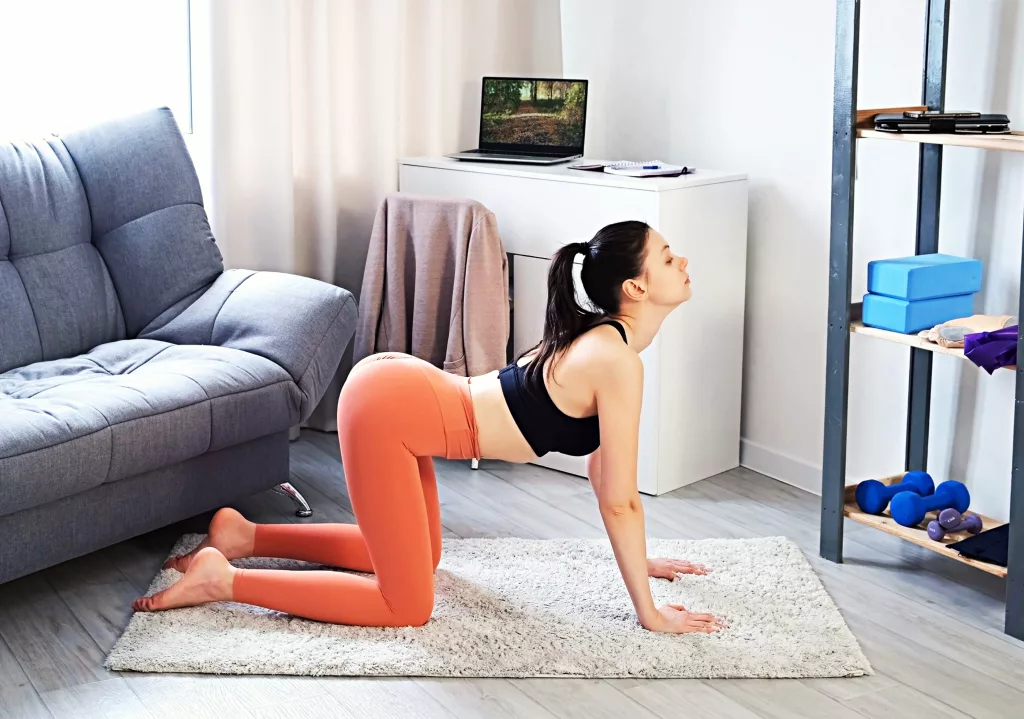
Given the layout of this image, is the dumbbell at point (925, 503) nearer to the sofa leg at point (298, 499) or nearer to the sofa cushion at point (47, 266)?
the sofa leg at point (298, 499)

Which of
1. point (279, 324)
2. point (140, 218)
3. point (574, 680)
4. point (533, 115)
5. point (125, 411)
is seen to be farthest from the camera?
point (533, 115)

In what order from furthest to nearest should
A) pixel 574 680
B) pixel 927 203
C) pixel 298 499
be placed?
pixel 298 499, pixel 927 203, pixel 574 680

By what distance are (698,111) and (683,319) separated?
70 cm

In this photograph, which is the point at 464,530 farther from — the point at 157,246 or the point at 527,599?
the point at 157,246

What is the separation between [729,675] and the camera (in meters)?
2.16

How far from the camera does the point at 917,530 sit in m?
2.57

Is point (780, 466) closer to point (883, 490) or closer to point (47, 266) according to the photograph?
point (883, 490)

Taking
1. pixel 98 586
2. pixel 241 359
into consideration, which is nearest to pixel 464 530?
pixel 241 359

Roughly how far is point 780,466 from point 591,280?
130 centimetres

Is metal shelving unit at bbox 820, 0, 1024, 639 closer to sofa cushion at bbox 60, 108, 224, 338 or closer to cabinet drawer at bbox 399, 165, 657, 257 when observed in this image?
cabinet drawer at bbox 399, 165, 657, 257

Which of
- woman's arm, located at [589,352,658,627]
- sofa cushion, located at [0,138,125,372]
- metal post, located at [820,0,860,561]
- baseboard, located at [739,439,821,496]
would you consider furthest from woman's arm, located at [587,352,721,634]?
sofa cushion, located at [0,138,125,372]

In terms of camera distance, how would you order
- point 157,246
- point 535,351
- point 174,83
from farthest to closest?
1. point 174,83
2. point 157,246
3. point 535,351

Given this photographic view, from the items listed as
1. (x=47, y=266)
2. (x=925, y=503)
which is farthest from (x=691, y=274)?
(x=47, y=266)

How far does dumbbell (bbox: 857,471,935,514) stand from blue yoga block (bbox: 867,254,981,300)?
448mm
